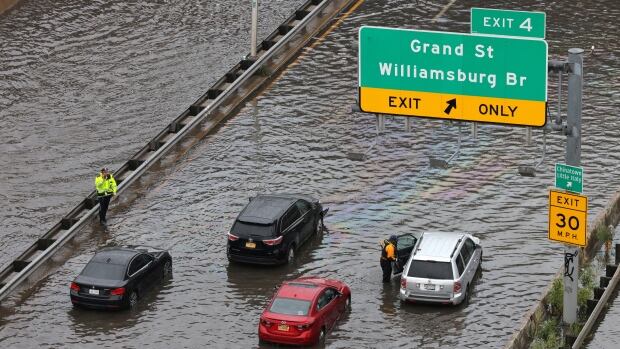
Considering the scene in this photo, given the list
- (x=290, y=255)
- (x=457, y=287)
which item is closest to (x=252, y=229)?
A: (x=290, y=255)

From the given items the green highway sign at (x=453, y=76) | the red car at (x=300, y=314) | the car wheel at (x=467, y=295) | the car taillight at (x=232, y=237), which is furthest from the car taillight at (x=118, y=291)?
the car wheel at (x=467, y=295)

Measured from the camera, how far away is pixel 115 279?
3591 centimetres

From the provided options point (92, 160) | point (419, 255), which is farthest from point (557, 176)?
point (92, 160)

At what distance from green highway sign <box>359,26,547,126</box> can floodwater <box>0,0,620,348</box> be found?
593 cm

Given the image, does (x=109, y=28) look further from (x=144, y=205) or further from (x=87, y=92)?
(x=144, y=205)

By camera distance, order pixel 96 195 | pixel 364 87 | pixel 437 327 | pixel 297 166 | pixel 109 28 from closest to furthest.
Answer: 1. pixel 364 87
2. pixel 437 327
3. pixel 96 195
4. pixel 297 166
5. pixel 109 28

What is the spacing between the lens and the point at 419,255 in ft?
117

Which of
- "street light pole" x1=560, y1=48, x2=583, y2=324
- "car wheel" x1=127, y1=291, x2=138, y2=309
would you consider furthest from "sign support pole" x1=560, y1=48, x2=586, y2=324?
"car wheel" x1=127, y1=291, x2=138, y2=309

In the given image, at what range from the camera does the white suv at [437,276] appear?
116 ft

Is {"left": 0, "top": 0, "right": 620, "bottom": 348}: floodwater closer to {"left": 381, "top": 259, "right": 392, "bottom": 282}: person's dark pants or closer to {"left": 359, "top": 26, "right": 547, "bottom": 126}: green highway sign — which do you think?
{"left": 381, "top": 259, "right": 392, "bottom": 282}: person's dark pants

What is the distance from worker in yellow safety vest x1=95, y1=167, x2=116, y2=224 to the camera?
41.3 m

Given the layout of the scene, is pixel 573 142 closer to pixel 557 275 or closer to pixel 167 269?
pixel 557 275

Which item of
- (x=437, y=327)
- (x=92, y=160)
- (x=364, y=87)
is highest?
(x=364, y=87)

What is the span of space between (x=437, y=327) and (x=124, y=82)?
21950 millimetres
